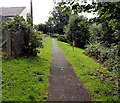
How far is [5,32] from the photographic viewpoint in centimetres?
924

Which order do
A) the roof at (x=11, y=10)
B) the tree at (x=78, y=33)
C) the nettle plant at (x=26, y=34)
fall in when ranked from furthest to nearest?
1. the roof at (x=11, y=10)
2. the tree at (x=78, y=33)
3. the nettle plant at (x=26, y=34)

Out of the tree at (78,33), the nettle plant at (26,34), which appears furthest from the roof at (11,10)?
the nettle plant at (26,34)

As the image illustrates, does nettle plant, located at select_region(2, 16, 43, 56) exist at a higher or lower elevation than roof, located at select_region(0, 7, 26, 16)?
lower

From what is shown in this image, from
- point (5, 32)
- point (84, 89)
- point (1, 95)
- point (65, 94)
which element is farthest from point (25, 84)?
point (5, 32)

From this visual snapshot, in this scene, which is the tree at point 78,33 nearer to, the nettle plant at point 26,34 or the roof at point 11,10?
the nettle plant at point 26,34

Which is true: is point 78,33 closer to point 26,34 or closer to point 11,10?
point 26,34

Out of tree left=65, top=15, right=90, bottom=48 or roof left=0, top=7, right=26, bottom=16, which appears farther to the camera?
roof left=0, top=7, right=26, bottom=16

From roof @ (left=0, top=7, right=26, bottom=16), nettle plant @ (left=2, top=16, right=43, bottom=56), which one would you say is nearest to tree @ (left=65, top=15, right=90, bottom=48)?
nettle plant @ (left=2, top=16, right=43, bottom=56)

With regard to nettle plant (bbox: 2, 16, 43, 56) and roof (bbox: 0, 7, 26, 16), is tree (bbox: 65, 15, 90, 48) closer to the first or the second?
nettle plant (bbox: 2, 16, 43, 56)

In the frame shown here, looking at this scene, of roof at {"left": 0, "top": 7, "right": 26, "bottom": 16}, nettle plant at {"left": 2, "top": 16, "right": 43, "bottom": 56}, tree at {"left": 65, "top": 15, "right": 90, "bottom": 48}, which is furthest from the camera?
roof at {"left": 0, "top": 7, "right": 26, "bottom": 16}

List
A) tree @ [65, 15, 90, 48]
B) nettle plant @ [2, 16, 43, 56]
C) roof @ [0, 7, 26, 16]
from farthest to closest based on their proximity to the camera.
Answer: roof @ [0, 7, 26, 16] < tree @ [65, 15, 90, 48] < nettle plant @ [2, 16, 43, 56]

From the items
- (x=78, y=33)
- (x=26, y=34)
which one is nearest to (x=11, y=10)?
(x=78, y=33)

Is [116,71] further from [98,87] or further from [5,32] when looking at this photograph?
[5,32]

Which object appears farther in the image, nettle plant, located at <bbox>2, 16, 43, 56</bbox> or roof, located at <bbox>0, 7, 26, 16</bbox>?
roof, located at <bbox>0, 7, 26, 16</bbox>
